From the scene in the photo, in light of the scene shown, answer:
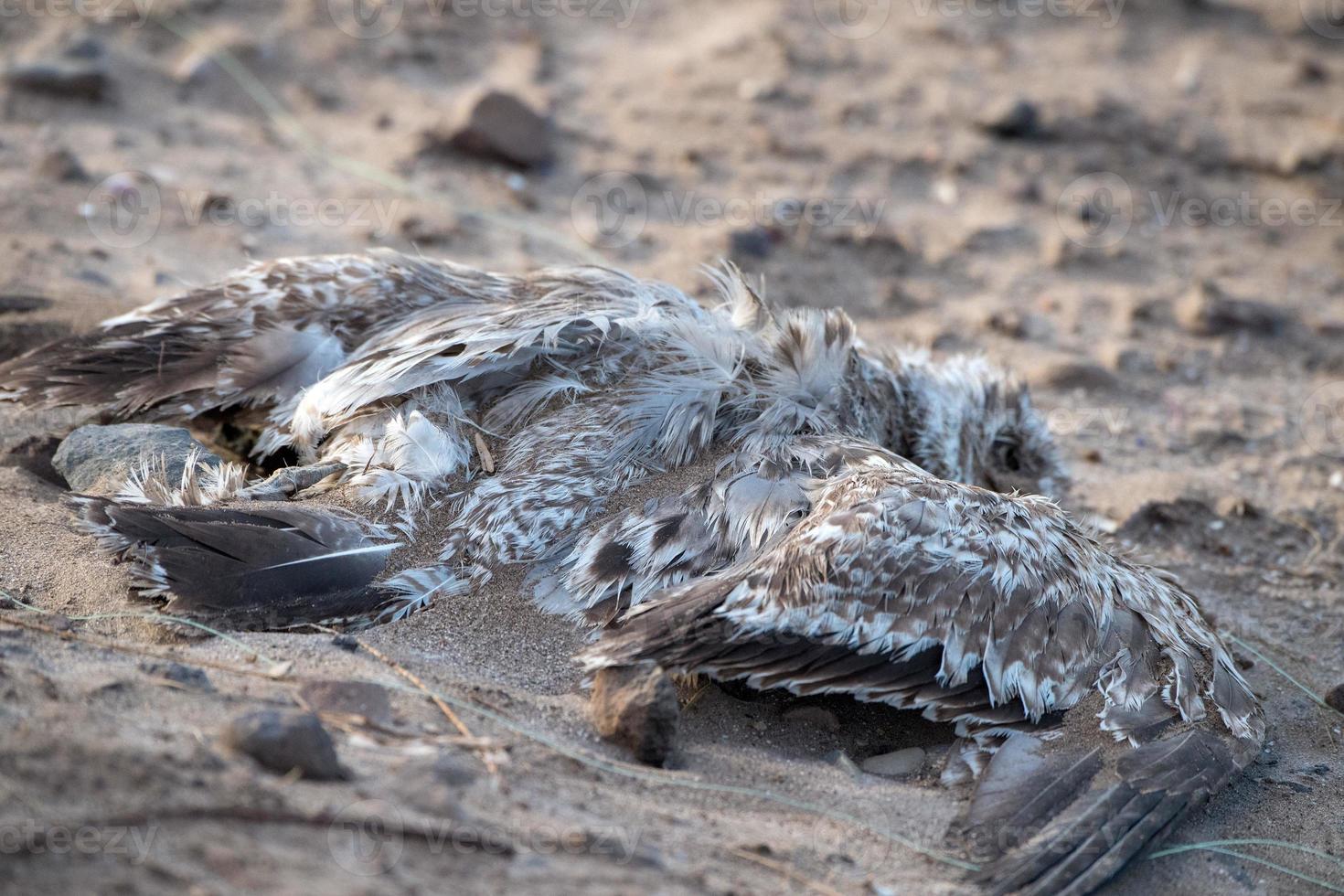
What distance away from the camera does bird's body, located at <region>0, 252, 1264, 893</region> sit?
10.3 feet

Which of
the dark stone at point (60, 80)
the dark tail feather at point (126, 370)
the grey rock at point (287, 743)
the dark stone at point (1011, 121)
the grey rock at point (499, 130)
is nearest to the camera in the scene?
Answer: the grey rock at point (287, 743)

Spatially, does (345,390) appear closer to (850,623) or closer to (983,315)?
(850,623)

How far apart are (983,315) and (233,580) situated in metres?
4.13

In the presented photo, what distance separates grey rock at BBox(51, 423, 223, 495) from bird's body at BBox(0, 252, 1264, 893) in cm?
11

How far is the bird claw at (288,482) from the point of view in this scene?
11.5 feet

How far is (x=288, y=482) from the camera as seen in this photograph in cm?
354

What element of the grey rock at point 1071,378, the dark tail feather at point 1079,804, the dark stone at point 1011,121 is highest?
the dark stone at point 1011,121

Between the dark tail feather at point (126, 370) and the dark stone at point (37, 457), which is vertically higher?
the dark tail feather at point (126, 370)

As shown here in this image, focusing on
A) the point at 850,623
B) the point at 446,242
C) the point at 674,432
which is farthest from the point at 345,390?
the point at 446,242

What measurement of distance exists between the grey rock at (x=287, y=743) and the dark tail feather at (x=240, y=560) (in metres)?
0.76

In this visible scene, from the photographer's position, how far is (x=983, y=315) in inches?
242

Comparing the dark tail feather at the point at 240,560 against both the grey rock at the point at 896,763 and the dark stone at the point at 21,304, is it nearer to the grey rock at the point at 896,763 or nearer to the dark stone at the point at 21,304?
the grey rock at the point at 896,763

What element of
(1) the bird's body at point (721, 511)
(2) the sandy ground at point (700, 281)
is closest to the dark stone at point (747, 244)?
(2) the sandy ground at point (700, 281)

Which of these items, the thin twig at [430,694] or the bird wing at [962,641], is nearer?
the thin twig at [430,694]
